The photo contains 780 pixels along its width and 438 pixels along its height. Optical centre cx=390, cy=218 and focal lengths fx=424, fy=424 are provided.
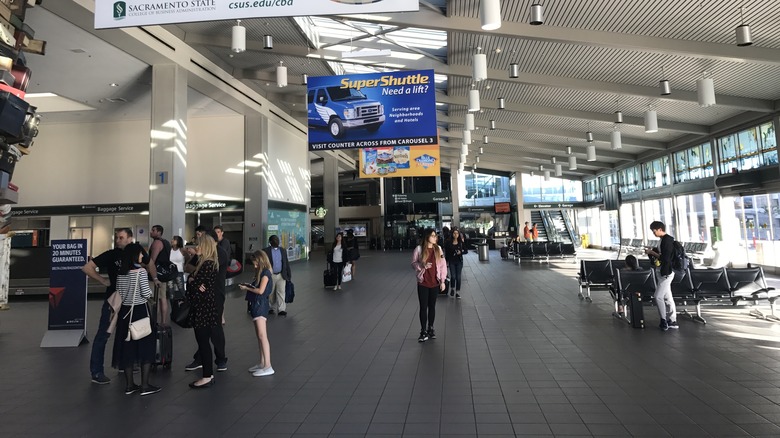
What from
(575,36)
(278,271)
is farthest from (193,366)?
(575,36)

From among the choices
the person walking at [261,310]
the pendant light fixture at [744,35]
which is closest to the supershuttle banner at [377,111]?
the person walking at [261,310]

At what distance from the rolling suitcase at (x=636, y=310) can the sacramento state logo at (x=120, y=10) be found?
7034 millimetres

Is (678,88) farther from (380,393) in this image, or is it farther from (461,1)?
(380,393)

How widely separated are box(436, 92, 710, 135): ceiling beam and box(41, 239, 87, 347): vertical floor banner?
1276cm

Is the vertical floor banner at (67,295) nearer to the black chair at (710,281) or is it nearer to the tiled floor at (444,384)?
the tiled floor at (444,384)

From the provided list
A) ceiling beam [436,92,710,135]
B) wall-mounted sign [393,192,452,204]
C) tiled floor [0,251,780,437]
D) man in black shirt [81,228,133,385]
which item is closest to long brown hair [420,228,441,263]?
tiled floor [0,251,780,437]

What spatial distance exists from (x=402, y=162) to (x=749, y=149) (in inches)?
457

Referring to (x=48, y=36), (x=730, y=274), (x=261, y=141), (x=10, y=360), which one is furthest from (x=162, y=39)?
(x=730, y=274)

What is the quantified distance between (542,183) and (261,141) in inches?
927

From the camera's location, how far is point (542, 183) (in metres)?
33.2

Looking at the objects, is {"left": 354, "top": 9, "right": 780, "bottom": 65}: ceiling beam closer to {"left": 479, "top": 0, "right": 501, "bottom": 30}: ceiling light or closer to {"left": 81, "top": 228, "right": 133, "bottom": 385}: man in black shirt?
{"left": 479, "top": 0, "right": 501, "bottom": 30}: ceiling light

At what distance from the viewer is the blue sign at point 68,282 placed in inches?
238

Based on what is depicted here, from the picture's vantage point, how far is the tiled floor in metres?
3.16

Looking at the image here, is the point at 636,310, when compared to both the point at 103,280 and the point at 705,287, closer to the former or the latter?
the point at 705,287
